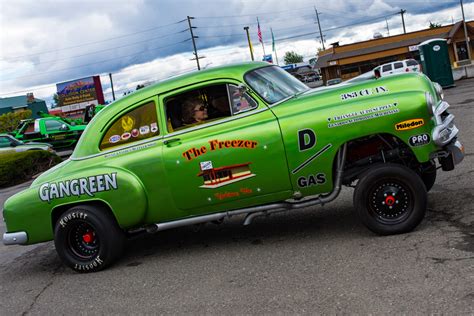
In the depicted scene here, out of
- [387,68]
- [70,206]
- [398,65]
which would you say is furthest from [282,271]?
[387,68]

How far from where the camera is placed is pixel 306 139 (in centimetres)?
510

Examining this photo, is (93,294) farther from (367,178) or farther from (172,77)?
(367,178)

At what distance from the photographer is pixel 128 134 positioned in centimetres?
576

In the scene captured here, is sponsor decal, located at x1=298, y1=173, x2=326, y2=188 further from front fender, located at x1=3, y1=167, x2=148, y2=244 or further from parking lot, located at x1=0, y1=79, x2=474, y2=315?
front fender, located at x1=3, y1=167, x2=148, y2=244

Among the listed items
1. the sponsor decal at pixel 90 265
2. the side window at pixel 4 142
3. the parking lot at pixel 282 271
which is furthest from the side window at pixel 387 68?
the sponsor decal at pixel 90 265

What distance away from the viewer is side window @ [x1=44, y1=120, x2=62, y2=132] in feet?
80.4

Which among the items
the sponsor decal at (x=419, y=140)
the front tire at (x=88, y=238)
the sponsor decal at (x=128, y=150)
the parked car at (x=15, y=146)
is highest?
the parked car at (x=15, y=146)

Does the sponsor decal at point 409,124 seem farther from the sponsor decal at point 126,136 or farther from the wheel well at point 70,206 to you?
the wheel well at point 70,206

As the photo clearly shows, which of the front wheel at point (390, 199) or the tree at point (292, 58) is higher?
the tree at point (292, 58)

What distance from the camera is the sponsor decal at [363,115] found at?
16.2ft

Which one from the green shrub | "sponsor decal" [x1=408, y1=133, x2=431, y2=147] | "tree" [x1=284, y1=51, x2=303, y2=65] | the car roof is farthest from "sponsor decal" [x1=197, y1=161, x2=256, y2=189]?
"tree" [x1=284, y1=51, x2=303, y2=65]

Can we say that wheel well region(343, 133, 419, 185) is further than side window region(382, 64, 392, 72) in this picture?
No

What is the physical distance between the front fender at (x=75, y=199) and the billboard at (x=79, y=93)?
187 feet

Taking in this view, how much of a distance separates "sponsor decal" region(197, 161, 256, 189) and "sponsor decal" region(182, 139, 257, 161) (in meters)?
0.14
